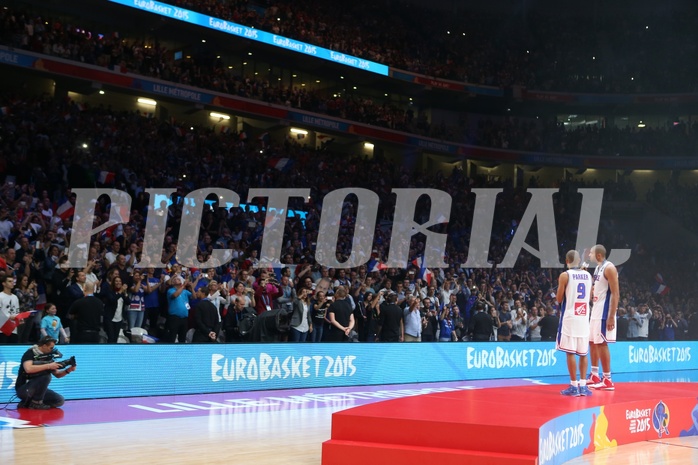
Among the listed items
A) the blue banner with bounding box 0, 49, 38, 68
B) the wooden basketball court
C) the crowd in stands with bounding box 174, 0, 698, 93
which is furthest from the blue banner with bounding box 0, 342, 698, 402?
the crowd in stands with bounding box 174, 0, 698, 93

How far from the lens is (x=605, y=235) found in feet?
114

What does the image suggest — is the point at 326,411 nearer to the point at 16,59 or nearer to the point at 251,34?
the point at 16,59

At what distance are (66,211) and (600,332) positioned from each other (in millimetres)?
12391

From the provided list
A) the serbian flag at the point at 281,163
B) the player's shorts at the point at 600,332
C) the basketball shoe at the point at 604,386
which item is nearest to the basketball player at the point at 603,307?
the player's shorts at the point at 600,332

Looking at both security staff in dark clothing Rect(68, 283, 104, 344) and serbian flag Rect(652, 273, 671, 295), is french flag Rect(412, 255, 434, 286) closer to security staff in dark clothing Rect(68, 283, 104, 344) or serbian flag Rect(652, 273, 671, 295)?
security staff in dark clothing Rect(68, 283, 104, 344)

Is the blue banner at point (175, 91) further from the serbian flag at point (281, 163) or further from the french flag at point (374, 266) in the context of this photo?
the french flag at point (374, 266)

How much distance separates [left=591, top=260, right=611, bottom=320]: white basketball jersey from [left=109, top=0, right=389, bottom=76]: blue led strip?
2185cm

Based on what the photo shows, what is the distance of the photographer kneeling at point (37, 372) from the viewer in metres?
10.1

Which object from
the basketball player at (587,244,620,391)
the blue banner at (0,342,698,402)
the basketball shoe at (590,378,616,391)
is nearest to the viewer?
the basketball player at (587,244,620,391)

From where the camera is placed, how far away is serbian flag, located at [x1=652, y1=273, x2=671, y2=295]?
2941 centimetres

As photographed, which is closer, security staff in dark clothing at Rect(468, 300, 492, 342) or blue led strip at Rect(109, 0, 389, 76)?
security staff in dark clothing at Rect(468, 300, 492, 342)

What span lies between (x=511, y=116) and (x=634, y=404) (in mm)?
36675

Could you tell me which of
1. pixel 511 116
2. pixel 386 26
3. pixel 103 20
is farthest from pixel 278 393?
pixel 511 116

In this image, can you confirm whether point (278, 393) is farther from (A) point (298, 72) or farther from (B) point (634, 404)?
(A) point (298, 72)
